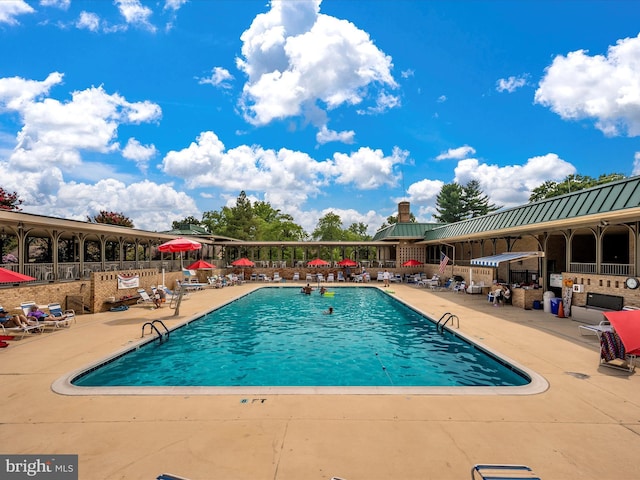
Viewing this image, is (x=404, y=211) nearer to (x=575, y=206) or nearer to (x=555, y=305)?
(x=575, y=206)

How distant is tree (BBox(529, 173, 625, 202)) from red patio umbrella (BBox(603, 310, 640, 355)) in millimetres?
43999

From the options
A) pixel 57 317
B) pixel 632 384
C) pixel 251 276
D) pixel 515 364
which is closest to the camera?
pixel 632 384

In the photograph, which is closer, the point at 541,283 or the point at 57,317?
the point at 57,317

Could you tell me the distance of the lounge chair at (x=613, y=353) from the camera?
24.6 feet

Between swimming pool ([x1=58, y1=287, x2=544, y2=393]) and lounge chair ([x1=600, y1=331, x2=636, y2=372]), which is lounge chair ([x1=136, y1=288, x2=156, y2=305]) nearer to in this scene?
swimming pool ([x1=58, y1=287, x2=544, y2=393])

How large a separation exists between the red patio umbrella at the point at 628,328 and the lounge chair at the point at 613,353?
0.61m

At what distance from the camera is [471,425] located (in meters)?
5.04

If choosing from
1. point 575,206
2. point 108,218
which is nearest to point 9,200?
point 108,218

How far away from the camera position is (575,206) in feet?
47.3

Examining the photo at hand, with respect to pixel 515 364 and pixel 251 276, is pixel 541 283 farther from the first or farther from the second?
pixel 251 276

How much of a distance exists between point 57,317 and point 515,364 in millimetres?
13855

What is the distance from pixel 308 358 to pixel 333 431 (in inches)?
187

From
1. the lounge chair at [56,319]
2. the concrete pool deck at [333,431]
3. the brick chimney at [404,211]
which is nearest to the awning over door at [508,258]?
the concrete pool deck at [333,431]

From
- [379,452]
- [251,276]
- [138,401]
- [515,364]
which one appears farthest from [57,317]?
[251,276]
